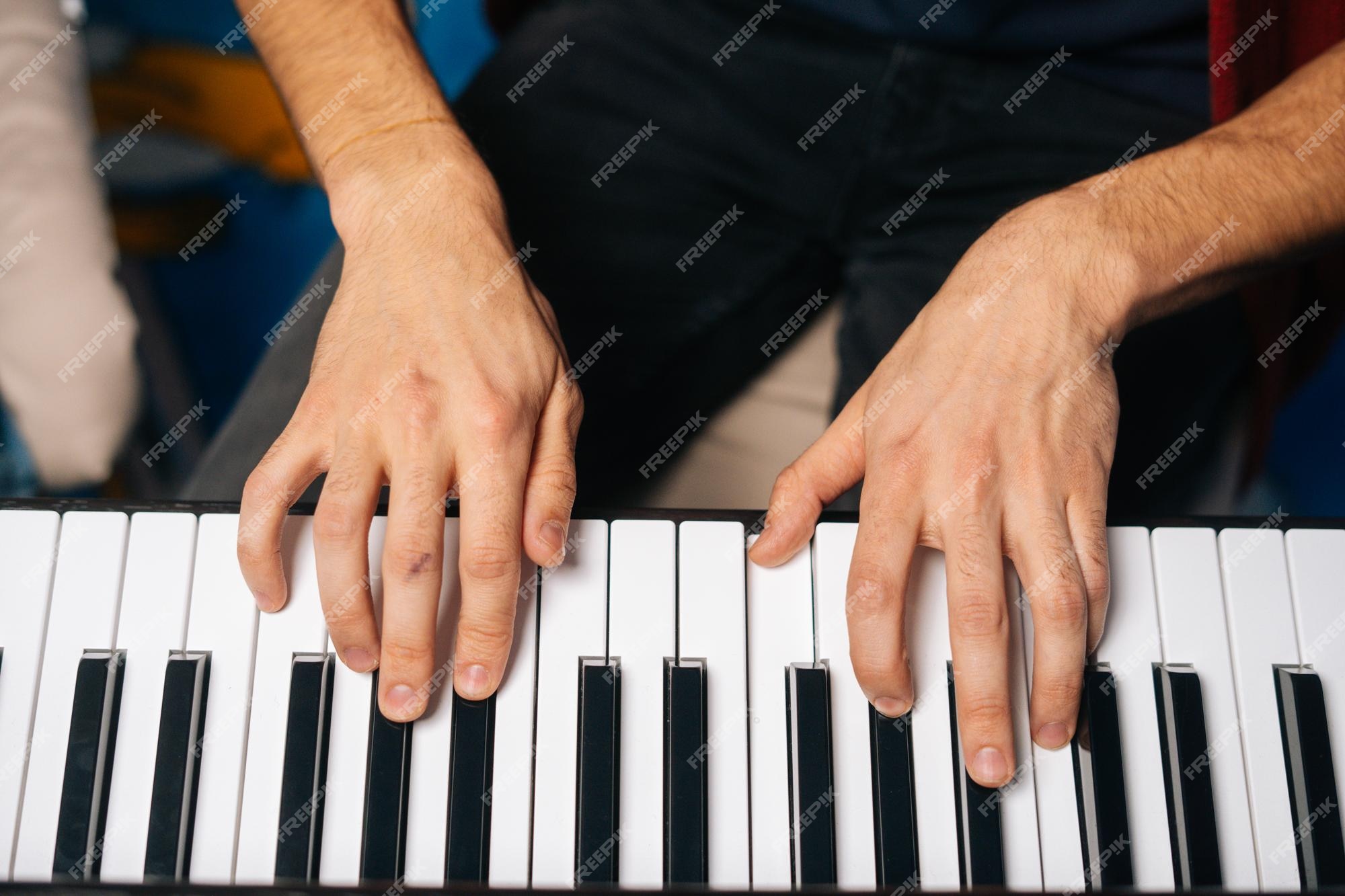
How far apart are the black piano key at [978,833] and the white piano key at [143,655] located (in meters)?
0.61

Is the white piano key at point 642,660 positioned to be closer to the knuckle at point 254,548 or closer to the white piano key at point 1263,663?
the knuckle at point 254,548

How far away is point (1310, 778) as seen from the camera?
0.68 meters

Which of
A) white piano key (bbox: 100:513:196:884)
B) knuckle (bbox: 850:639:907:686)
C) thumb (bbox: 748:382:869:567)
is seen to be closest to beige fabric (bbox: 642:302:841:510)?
thumb (bbox: 748:382:869:567)

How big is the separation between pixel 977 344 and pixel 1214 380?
0.49 meters

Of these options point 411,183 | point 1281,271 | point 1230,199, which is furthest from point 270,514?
point 1281,271

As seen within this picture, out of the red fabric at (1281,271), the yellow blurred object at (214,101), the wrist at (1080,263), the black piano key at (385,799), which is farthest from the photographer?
the yellow blurred object at (214,101)

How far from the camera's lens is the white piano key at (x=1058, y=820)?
66cm

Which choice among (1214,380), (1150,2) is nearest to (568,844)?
(1214,380)

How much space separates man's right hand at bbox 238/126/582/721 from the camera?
2.18 ft

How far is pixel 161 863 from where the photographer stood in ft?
2.09

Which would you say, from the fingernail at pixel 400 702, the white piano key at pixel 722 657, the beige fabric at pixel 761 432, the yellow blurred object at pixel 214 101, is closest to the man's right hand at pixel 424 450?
the fingernail at pixel 400 702

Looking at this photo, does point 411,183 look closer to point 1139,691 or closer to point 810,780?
point 810,780

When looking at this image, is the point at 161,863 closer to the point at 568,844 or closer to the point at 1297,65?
the point at 568,844

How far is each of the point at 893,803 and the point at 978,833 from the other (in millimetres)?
69
